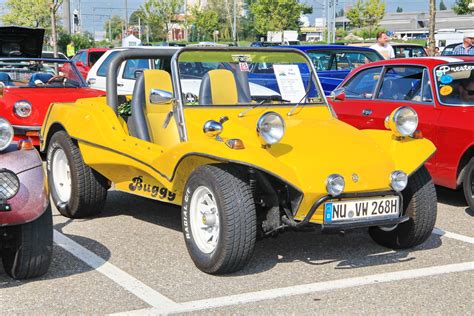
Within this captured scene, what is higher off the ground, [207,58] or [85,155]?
[207,58]

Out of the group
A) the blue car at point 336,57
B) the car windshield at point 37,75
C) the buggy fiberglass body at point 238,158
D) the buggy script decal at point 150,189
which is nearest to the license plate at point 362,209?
the buggy fiberglass body at point 238,158

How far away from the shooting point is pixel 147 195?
5.68 meters

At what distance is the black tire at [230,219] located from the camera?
4.48 m

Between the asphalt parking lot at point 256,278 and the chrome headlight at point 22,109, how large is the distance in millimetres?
3481

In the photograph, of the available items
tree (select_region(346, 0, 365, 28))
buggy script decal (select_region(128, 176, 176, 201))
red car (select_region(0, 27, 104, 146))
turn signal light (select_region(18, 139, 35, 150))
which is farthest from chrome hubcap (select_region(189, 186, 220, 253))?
tree (select_region(346, 0, 365, 28))

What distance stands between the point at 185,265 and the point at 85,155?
63.8 inches

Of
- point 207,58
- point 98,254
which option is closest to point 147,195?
point 98,254

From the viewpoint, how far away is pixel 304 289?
446 centimetres

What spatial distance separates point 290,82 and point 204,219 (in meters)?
1.70

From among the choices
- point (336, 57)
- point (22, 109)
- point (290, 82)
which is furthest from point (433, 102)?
point (336, 57)

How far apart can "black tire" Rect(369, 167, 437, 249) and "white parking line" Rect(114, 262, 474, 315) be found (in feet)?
1.07

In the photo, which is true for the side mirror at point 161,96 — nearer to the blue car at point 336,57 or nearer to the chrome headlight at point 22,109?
the chrome headlight at point 22,109

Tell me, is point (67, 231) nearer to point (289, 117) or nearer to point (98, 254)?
point (98, 254)

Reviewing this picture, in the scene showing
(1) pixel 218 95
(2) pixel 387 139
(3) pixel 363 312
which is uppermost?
(1) pixel 218 95
